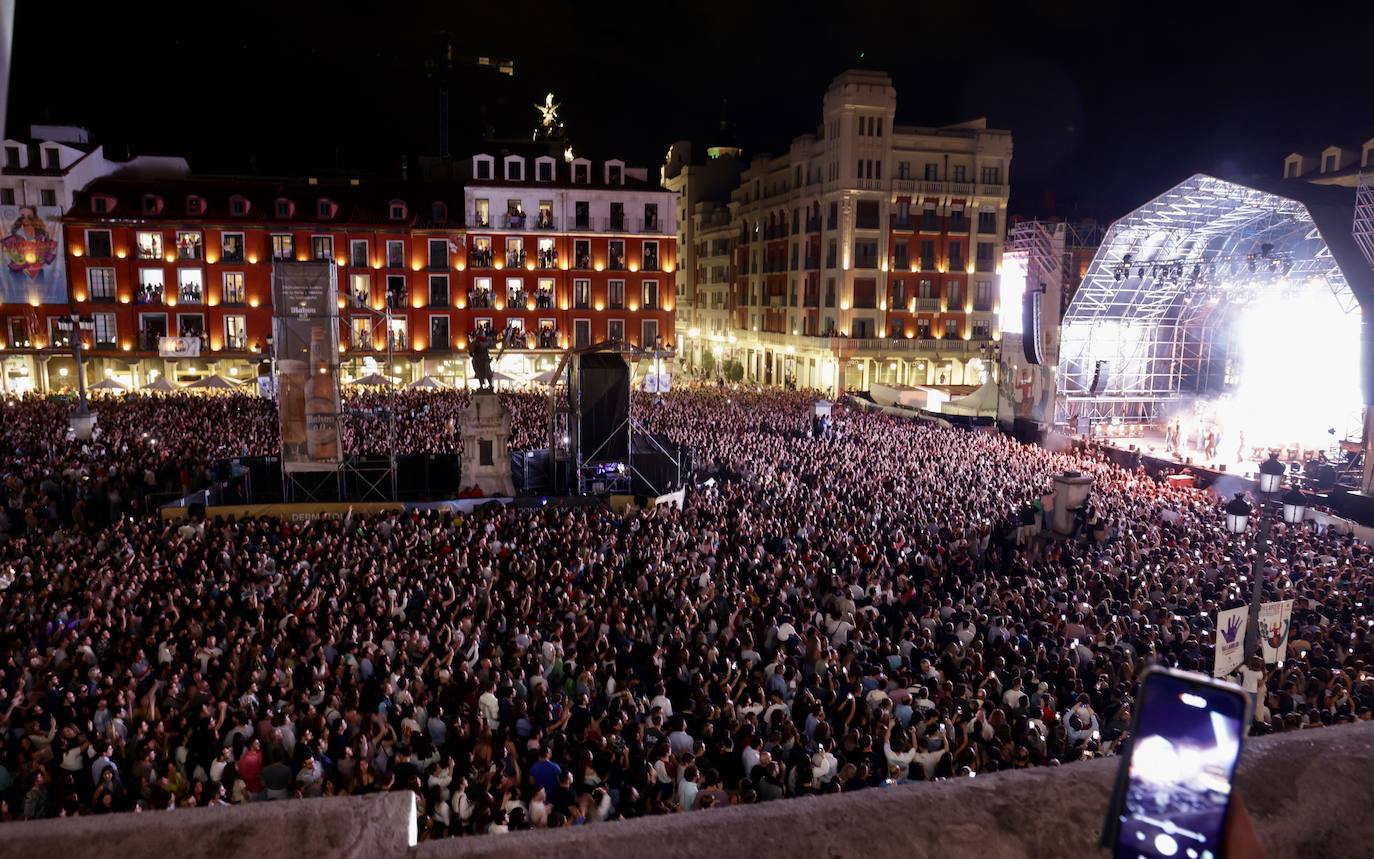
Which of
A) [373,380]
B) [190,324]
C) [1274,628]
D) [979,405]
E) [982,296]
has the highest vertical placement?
[982,296]

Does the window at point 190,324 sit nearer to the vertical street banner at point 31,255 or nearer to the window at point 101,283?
the window at point 101,283

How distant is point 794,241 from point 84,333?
4018 cm

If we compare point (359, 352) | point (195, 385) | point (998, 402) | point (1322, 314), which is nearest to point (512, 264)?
point (359, 352)

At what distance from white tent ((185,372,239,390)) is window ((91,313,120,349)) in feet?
26.6

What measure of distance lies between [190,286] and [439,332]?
12.9m

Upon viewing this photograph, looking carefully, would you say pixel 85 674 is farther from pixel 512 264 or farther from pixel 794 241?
pixel 794 241

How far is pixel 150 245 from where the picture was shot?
4681 centimetres

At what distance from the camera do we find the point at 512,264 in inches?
2007

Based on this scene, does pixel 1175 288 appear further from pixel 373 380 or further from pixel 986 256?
pixel 373 380

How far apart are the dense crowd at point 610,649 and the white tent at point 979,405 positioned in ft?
61.2

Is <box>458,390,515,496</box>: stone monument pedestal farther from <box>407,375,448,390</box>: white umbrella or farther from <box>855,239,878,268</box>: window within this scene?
<box>855,239,878,268</box>: window

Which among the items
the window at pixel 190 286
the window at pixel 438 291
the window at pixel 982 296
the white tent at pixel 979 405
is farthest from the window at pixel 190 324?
the window at pixel 982 296

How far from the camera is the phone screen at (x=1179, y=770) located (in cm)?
210

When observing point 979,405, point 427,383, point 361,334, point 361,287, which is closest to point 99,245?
point 361,287
